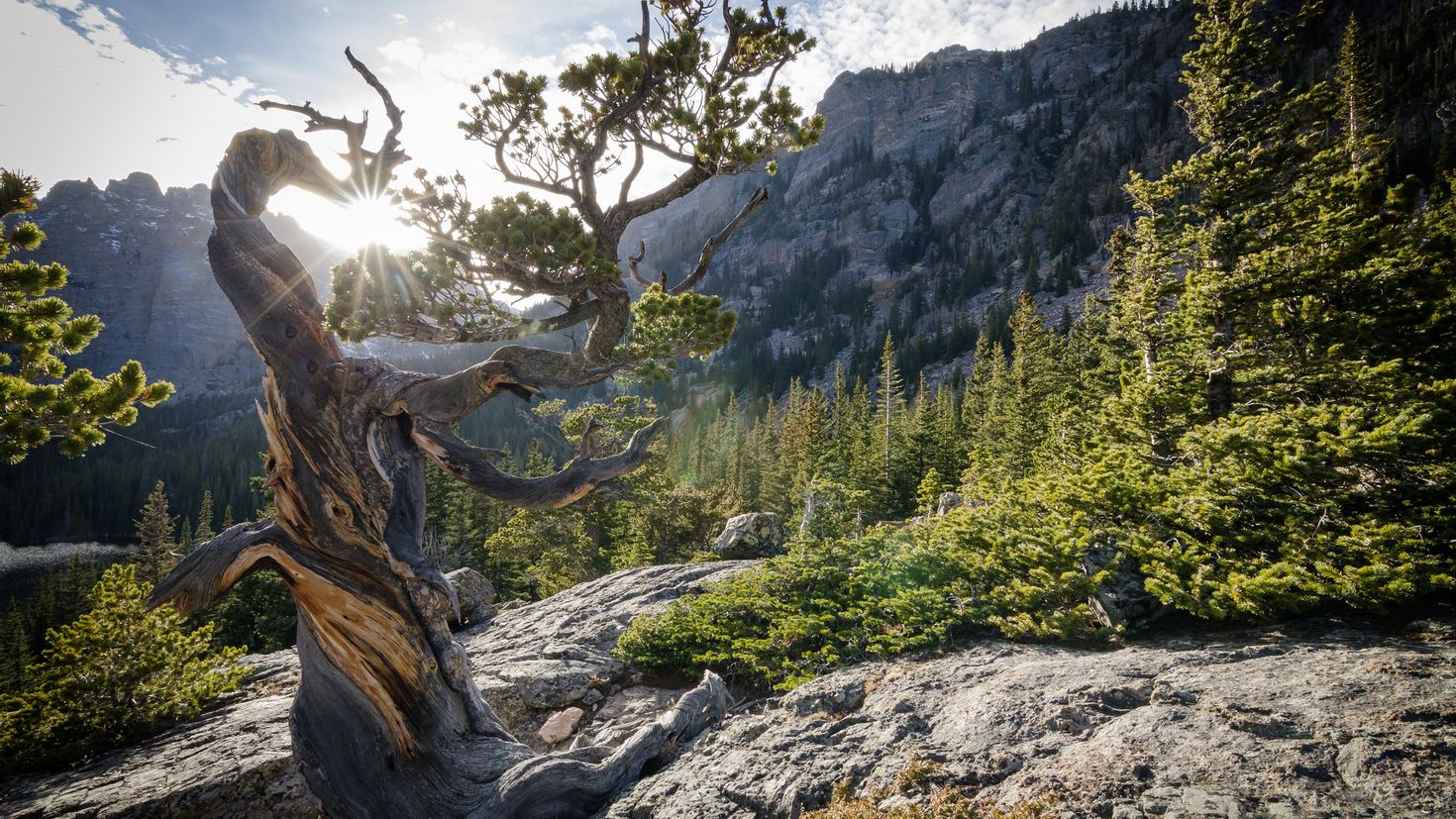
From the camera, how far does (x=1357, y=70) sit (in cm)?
2659

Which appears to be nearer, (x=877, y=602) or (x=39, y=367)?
(x=39, y=367)

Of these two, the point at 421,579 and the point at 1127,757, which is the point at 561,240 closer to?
the point at 421,579

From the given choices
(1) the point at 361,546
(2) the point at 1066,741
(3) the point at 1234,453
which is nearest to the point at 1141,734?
(2) the point at 1066,741

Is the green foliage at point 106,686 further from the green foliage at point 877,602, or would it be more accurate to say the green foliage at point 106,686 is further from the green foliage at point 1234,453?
the green foliage at point 1234,453

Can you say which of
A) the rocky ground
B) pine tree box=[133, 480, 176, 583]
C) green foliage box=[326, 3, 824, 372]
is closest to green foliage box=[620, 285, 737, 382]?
green foliage box=[326, 3, 824, 372]

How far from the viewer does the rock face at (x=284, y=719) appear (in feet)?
19.8

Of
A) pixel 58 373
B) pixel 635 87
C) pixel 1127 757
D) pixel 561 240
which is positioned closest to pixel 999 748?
pixel 1127 757

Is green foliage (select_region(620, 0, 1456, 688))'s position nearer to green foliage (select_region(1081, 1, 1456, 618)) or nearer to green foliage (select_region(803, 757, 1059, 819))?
green foliage (select_region(1081, 1, 1456, 618))

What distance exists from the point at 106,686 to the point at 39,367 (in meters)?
6.11

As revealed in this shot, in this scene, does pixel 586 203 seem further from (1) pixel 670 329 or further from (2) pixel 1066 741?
(2) pixel 1066 741

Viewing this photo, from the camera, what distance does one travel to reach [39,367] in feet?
15.9

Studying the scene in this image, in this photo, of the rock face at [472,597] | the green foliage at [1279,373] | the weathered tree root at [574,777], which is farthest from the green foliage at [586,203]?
the rock face at [472,597]

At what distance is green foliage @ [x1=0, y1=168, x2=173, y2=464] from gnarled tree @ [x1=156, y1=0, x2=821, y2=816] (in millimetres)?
1167

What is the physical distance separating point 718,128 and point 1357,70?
40.4m
